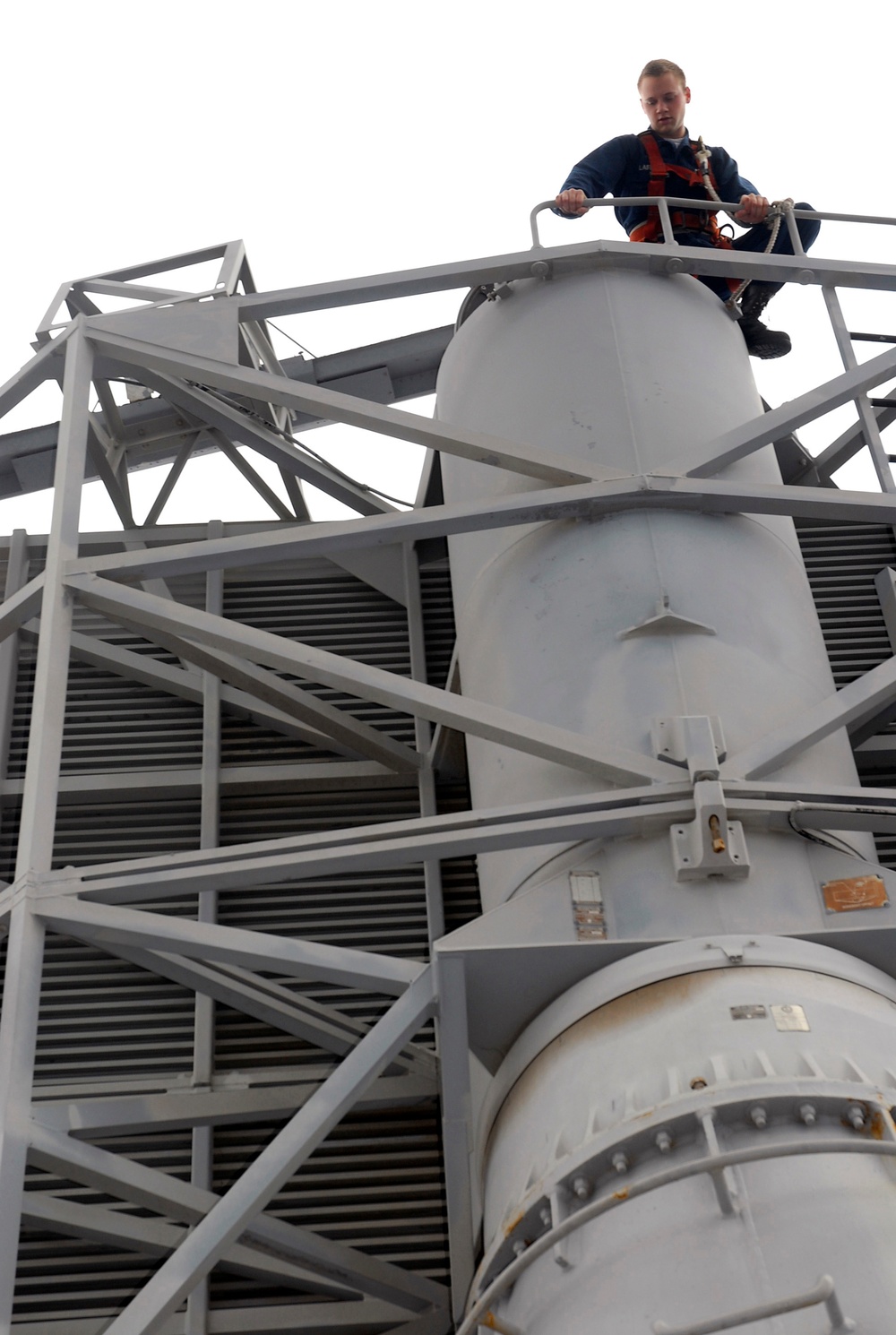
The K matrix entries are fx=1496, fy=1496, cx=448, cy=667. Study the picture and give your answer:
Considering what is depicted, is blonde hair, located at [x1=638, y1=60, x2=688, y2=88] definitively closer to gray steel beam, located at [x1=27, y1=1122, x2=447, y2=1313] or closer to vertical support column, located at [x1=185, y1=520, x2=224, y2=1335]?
vertical support column, located at [x1=185, y1=520, x2=224, y2=1335]

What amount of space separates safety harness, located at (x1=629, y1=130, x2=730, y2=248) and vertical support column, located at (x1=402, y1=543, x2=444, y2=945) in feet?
9.63

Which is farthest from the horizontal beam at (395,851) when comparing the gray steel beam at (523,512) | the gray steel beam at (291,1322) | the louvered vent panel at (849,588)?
the louvered vent panel at (849,588)

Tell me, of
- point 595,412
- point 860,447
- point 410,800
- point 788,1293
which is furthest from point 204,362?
point 788,1293

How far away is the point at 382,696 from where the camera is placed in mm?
7867

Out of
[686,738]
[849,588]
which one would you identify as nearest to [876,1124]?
[686,738]

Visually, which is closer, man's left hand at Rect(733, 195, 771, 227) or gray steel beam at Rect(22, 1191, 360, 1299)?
gray steel beam at Rect(22, 1191, 360, 1299)

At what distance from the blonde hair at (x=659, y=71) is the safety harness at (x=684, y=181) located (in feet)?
1.28

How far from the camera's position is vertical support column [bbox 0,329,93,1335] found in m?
6.47

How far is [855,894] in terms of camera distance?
6.75 metres

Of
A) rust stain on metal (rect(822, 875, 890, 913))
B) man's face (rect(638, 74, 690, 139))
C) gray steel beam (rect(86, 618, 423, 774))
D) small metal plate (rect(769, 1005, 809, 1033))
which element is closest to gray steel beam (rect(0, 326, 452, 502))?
gray steel beam (rect(86, 618, 423, 774))

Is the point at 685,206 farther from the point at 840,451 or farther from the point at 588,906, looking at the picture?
the point at 588,906

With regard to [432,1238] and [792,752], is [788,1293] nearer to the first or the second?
[792,752]

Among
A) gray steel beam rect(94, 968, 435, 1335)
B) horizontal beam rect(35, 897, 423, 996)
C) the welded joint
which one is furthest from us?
the welded joint

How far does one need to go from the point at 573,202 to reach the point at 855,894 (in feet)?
17.7
